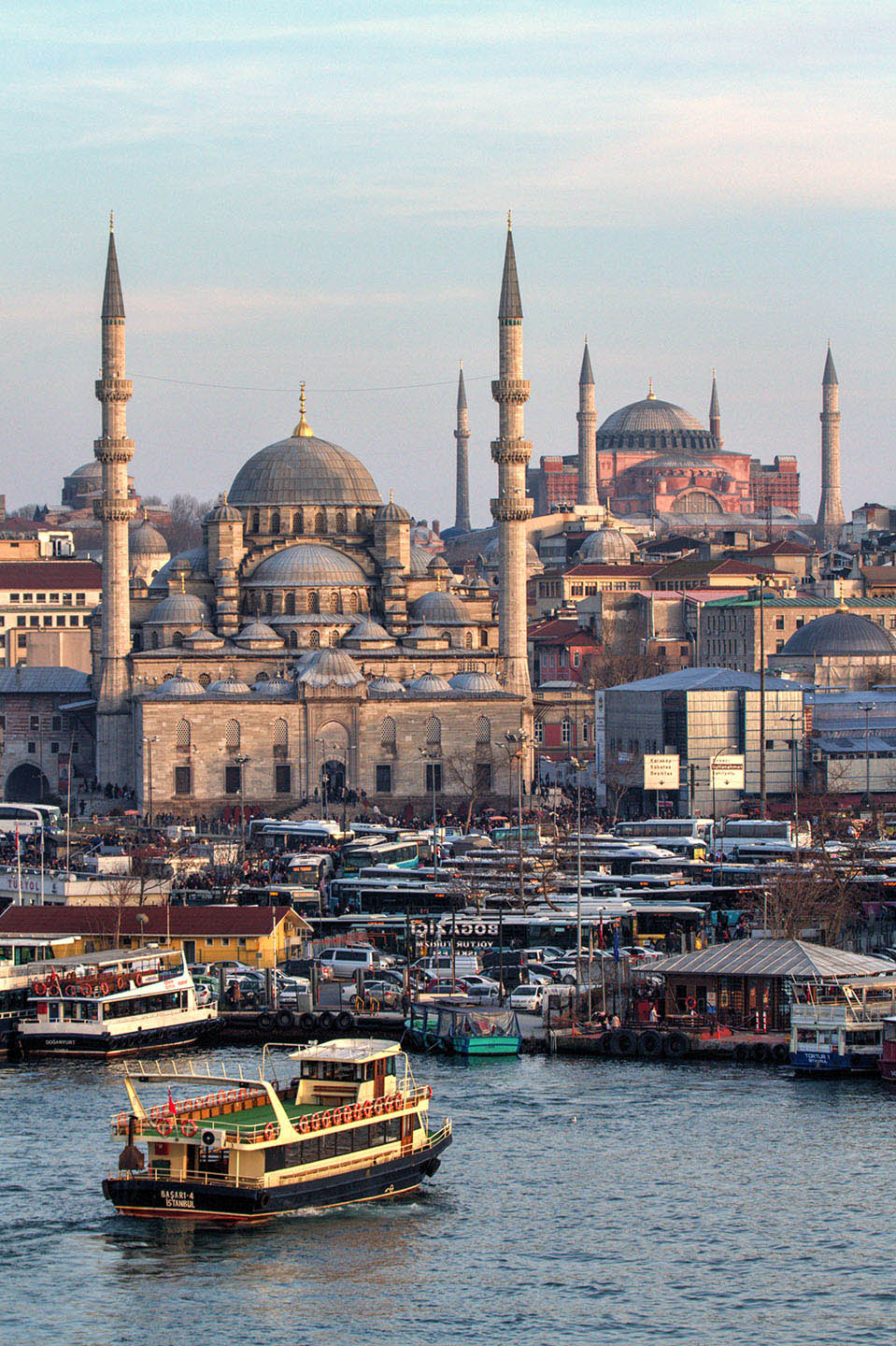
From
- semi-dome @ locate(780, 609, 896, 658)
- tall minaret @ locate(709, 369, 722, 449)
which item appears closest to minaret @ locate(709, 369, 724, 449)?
tall minaret @ locate(709, 369, 722, 449)

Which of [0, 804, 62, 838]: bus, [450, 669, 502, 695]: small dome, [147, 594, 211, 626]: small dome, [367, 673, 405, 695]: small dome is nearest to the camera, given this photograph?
[0, 804, 62, 838]: bus

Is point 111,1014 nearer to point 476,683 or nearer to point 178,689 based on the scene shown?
point 178,689

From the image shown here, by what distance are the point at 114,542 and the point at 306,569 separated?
587 cm

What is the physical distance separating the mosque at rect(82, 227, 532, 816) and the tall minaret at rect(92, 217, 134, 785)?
0.17 feet

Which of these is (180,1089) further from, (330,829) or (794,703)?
(794,703)

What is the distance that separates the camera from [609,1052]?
39.2 m

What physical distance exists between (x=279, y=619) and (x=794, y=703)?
16.0 m

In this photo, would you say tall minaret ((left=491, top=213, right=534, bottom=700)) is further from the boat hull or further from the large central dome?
→ the boat hull

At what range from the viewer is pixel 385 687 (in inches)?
2805

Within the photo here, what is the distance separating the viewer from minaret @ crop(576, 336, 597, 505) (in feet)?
455

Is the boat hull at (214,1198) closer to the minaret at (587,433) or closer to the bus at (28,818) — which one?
the bus at (28,818)

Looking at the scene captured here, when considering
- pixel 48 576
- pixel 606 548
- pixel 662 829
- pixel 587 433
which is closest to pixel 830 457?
pixel 587 433

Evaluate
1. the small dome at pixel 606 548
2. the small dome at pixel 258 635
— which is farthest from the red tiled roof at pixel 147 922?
the small dome at pixel 606 548

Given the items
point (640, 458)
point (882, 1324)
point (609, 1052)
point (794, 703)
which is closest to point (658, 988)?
point (609, 1052)
